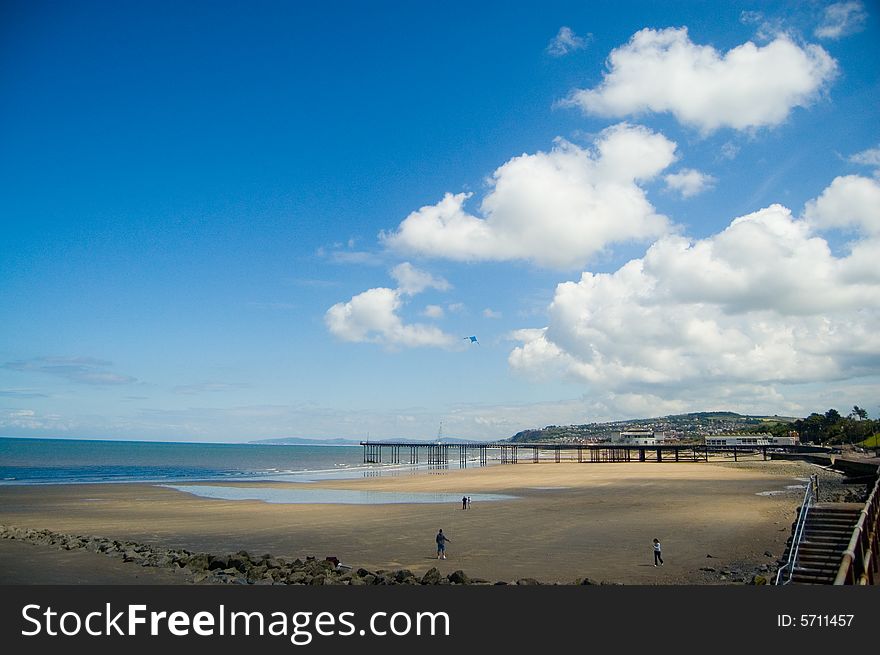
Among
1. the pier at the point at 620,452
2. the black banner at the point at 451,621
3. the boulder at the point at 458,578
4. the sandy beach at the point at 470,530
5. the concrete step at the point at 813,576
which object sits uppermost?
the black banner at the point at 451,621

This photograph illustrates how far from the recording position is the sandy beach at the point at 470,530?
1862 centimetres

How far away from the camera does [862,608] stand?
9570 millimetres

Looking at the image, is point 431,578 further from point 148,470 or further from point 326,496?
point 148,470

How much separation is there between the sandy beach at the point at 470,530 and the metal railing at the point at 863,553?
337 centimetres

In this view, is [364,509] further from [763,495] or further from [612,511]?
[763,495]

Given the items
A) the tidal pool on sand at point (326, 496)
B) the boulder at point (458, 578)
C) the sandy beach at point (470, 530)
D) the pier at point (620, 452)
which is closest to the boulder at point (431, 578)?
the boulder at point (458, 578)

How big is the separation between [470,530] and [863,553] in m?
15.6

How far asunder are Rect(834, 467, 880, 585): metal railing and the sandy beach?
11.0 ft

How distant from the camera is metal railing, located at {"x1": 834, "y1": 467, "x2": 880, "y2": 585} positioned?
1066 cm

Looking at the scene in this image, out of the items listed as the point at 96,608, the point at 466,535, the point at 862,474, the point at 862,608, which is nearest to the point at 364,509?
the point at 466,535

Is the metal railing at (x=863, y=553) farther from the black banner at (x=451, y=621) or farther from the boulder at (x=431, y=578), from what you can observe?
the boulder at (x=431, y=578)

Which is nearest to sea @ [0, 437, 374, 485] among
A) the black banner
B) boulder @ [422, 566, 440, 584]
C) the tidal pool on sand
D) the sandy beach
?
the tidal pool on sand

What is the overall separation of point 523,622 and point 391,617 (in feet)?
7.51

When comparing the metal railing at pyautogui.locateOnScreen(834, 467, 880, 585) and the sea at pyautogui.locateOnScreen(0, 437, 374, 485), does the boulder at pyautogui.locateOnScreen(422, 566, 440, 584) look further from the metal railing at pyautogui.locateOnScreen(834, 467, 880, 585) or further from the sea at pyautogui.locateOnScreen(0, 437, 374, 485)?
the sea at pyautogui.locateOnScreen(0, 437, 374, 485)
